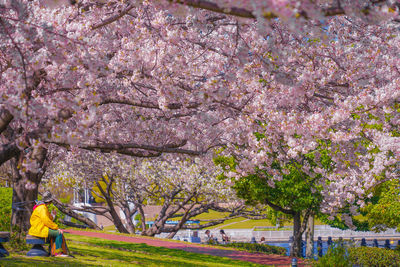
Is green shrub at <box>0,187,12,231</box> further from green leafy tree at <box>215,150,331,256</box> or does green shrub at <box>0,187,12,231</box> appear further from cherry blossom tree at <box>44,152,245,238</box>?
green leafy tree at <box>215,150,331,256</box>

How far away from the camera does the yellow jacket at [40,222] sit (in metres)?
10.6

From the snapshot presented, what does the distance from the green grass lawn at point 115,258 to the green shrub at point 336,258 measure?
13.2 ft

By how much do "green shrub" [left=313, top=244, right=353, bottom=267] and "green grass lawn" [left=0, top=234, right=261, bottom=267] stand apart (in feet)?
13.2

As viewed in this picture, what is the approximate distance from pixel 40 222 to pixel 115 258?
358cm

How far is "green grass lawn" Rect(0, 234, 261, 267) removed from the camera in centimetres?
1055

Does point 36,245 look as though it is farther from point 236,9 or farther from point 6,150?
point 236,9

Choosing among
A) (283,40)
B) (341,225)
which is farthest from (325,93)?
(341,225)

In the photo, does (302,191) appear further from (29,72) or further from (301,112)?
(29,72)

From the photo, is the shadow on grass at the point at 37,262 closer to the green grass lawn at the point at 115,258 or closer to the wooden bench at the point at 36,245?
the green grass lawn at the point at 115,258

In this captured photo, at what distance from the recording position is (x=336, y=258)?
42.6ft

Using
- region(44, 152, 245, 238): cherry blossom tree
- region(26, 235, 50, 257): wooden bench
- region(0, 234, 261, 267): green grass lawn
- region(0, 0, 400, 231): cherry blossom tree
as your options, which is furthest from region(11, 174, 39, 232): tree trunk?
region(44, 152, 245, 238): cherry blossom tree

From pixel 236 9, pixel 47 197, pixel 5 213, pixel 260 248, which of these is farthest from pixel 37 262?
pixel 260 248

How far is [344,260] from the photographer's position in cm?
1300

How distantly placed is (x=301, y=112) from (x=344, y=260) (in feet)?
16.4
